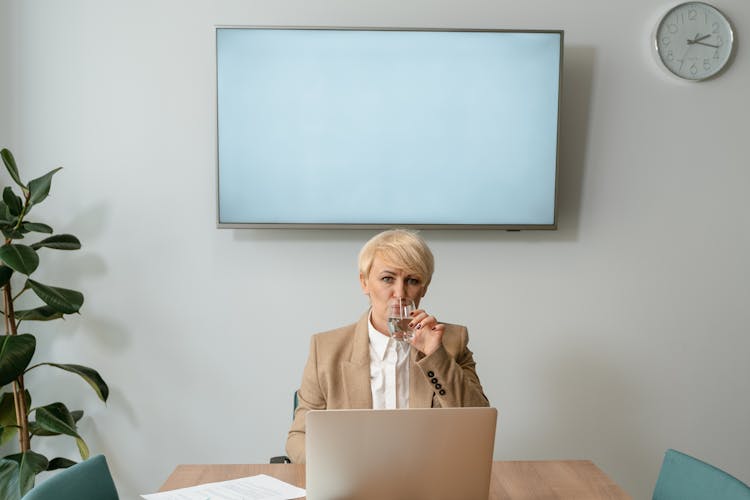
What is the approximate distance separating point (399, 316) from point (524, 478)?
1.77 feet

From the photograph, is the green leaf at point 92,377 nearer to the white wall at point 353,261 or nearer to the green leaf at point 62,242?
the white wall at point 353,261

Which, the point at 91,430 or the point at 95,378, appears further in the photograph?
the point at 91,430

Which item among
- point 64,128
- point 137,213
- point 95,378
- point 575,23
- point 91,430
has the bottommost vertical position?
point 91,430

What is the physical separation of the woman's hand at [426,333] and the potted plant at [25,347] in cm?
144

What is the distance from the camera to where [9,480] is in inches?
119

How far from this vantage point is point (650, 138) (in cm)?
353

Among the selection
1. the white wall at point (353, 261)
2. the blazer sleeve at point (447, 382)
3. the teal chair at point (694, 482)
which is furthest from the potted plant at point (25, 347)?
the teal chair at point (694, 482)

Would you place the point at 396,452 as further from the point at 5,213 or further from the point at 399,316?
the point at 5,213

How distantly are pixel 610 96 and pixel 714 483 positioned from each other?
1.98 m

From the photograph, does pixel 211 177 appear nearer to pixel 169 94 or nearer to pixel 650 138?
pixel 169 94

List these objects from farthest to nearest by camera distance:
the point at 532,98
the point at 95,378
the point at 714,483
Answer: the point at 532,98, the point at 95,378, the point at 714,483

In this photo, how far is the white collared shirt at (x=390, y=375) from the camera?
2.58 metres

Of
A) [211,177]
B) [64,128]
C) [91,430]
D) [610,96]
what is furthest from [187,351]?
[610,96]

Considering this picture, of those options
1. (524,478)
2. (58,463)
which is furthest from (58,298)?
(524,478)
